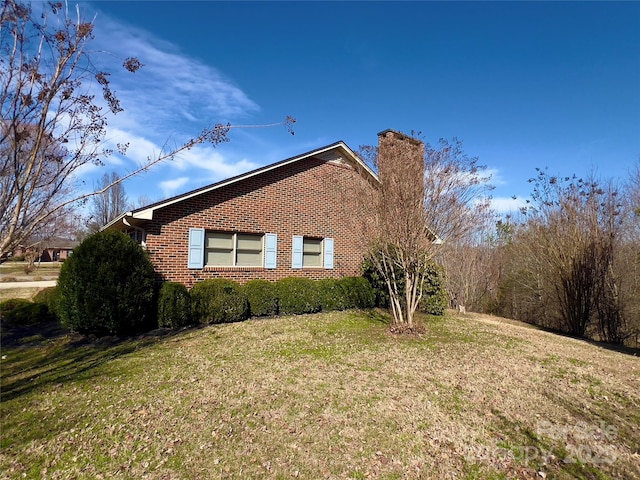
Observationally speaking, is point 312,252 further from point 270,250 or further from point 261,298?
point 261,298

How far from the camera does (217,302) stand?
898cm

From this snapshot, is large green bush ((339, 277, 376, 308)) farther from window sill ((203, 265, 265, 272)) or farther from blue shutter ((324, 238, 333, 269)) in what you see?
window sill ((203, 265, 265, 272))

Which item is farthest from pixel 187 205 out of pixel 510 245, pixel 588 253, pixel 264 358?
pixel 510 245

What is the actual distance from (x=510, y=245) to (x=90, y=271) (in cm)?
1950

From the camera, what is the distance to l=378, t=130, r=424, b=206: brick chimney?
7.75 metres

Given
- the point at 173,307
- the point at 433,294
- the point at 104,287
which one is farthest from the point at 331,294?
the point at 104,287

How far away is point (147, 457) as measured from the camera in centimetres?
322

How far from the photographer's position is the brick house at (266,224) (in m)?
9.44

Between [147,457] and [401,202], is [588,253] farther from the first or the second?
[147,457]

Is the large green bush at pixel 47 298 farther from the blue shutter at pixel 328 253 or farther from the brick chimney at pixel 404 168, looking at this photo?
the brick chimney at pixel 404 168

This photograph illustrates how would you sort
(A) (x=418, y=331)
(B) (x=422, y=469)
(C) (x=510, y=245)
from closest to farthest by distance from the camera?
(B) (x=422, y=469) < (A) (x=418, y=331) < (C) (x=510, y=245)

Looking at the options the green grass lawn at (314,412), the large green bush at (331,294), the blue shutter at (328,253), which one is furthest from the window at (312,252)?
the green grass lawn at (314,412)

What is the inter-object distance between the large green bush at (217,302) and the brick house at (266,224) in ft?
2.58

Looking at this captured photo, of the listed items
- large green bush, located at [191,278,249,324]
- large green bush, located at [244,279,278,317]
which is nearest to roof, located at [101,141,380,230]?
large green bush, located at [191,278,249,324]
